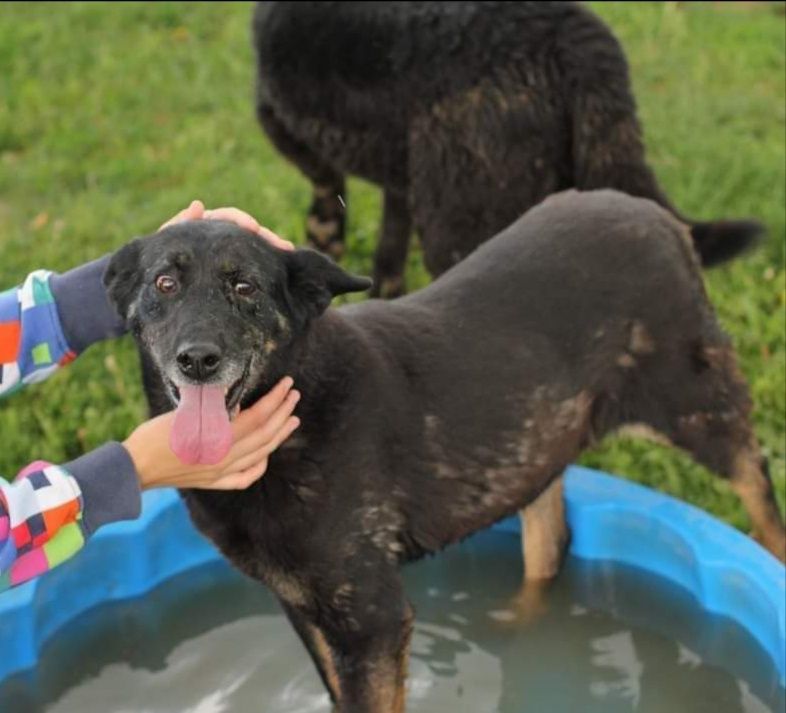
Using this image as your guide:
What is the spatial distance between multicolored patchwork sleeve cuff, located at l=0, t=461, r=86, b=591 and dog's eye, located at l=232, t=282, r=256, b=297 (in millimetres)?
593

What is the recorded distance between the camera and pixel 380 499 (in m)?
3.53

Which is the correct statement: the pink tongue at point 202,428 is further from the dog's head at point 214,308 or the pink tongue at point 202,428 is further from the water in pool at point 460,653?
the water in pool at point 460,653

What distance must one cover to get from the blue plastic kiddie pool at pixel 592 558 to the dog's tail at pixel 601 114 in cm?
113

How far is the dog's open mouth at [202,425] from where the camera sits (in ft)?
10.0

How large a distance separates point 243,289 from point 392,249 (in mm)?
3045

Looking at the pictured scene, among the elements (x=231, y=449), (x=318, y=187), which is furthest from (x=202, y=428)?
(x=318, y=187)

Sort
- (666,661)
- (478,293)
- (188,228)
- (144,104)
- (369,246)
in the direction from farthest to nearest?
1. (144,104)
2. (369,246)
3. (666,661)
4. (478,293)
5. (188,228)

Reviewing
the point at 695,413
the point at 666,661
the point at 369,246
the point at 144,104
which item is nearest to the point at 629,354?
the point at 695,413

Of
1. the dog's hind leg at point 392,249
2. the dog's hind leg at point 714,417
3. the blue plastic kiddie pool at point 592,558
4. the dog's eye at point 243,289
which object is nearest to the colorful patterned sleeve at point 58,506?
the dog's eye at point 243,289

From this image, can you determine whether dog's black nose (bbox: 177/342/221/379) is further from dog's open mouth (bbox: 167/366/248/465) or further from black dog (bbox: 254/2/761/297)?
black dog (bbox: 254/2/761/297)

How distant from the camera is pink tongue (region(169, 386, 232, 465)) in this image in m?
3.06

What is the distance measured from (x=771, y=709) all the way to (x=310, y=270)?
6.68ft

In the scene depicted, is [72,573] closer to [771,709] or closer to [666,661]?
[666,661]

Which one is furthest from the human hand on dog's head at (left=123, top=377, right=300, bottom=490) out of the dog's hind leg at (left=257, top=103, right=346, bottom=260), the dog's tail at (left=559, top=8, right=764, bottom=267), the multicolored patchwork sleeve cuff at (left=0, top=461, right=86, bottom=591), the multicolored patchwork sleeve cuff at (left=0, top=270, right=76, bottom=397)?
the dog's hind leg at (left=257, top=103, right=346, bottom=260)
